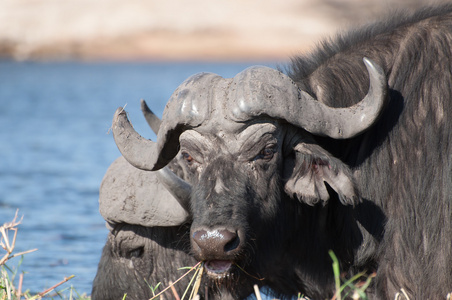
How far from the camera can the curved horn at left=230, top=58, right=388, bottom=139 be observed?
14.3ft

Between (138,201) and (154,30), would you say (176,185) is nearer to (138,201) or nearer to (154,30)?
(138,201)

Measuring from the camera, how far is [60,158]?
14070 mm

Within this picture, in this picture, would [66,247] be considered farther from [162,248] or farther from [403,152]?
[403,152]

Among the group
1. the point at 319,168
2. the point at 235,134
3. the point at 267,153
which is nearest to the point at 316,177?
the point at 319,168

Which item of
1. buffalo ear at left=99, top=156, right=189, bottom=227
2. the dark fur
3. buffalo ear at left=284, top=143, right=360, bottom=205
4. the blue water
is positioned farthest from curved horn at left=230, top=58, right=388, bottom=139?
the blue water

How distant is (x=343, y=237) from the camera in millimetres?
4832

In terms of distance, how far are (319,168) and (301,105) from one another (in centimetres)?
39

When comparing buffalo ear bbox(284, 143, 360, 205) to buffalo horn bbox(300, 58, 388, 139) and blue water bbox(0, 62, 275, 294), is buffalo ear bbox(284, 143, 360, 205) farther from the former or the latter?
blue water bbox(0, 62, 275, 294)

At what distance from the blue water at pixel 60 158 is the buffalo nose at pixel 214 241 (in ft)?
6.36

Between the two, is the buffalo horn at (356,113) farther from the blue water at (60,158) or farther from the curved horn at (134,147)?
the blue water at (60,158)

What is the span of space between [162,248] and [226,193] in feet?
3.57

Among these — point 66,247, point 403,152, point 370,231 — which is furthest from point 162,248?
point 66,247

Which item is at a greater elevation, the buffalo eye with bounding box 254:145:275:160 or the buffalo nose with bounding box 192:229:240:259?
the buffalo eye with bounding box 254:145:275:160

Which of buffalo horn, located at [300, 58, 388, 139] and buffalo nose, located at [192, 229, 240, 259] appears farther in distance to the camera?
buffalo horn, located at [300, 58, 388, 139]
